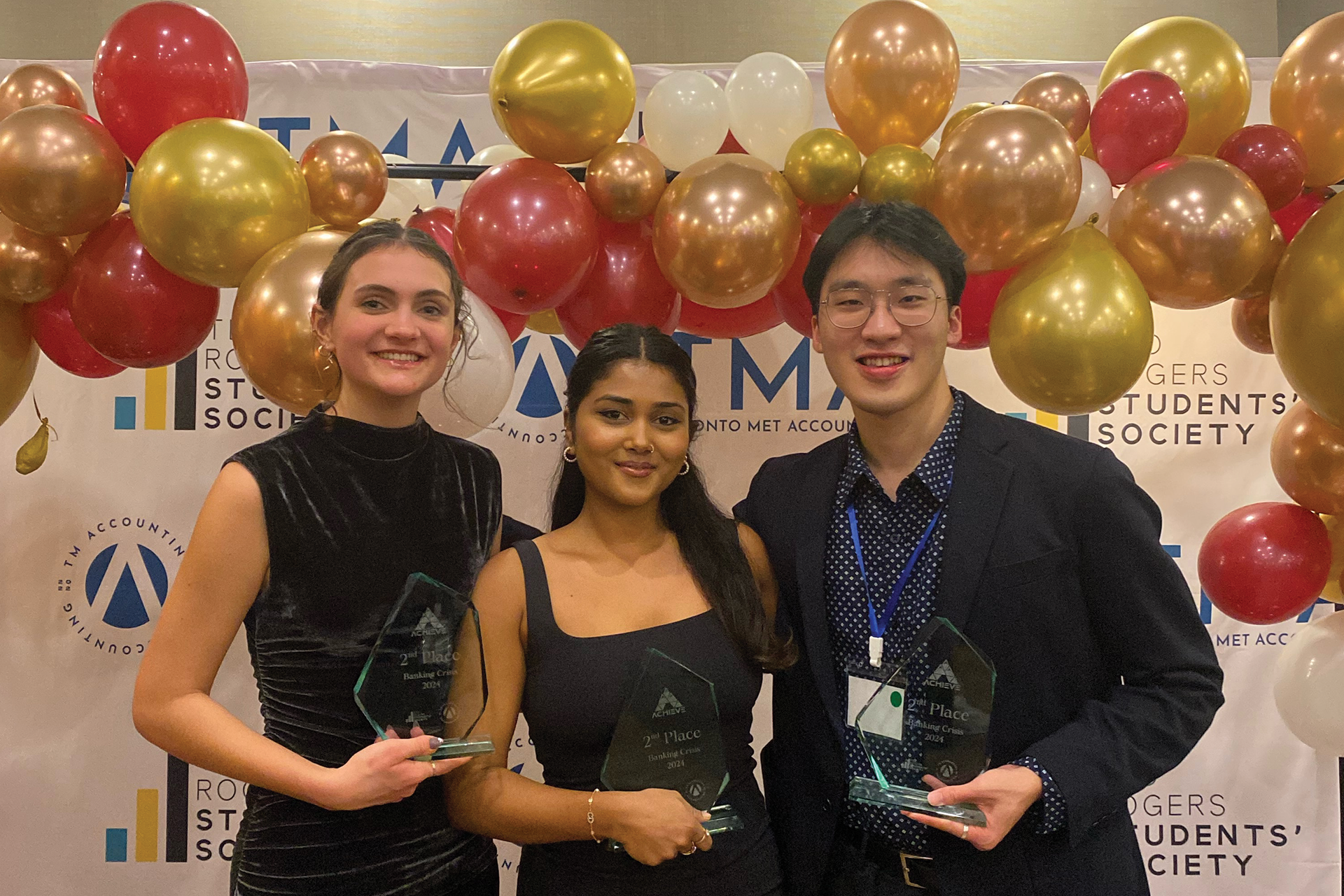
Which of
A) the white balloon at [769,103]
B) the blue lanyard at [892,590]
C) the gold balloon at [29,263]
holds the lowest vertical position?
the blue lanyard at [892,590]

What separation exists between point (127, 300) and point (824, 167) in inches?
60.2

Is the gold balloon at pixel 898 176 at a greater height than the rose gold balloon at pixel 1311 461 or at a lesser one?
greater

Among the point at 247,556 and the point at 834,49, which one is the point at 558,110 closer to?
the point at 834,49

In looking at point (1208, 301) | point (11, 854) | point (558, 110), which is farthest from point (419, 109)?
point (11, 854)

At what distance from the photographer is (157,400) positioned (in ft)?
10.5

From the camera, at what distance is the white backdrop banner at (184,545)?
10.4ft

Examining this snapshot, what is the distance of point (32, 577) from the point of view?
319 centimetres

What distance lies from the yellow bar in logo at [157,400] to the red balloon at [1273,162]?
3011mm

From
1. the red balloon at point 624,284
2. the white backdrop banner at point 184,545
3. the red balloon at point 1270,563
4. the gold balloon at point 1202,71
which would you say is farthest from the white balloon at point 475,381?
the red balloon at point 1270,563

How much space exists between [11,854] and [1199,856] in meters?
3.74

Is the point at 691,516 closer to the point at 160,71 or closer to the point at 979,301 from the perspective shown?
the point at 979,301

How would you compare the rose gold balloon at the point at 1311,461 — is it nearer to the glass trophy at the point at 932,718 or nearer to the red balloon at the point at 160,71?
the glass trophy at the point at 932,718

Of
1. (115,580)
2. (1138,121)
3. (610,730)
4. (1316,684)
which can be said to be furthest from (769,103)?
(115,580)

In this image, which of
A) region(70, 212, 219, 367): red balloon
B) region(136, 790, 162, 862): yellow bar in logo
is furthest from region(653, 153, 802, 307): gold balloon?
region(136, 790, 162, 862): yellow bar in logo
